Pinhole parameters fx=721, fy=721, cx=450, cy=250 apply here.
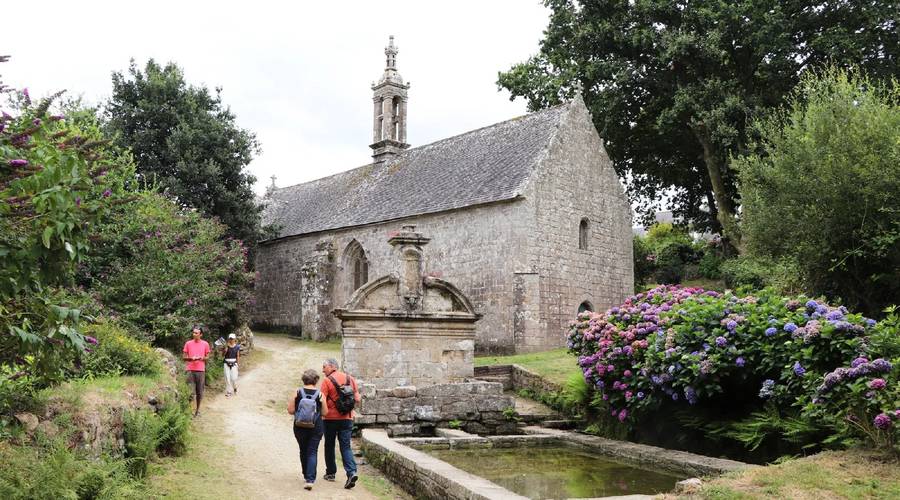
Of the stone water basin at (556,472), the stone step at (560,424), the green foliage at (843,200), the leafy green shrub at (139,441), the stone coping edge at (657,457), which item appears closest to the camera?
the stone water basin at (556,472)

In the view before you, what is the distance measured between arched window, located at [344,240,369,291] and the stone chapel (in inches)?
1.7

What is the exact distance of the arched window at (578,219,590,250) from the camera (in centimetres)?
2466

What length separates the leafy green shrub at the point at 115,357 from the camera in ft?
35.1

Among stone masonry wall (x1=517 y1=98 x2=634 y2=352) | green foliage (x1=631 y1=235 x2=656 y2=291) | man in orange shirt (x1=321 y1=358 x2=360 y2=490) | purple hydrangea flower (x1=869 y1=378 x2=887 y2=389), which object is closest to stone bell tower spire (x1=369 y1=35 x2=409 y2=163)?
stone masonry wall (x1=517 y1=98 x2=634 y2=352)

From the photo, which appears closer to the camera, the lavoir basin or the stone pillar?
the lavoir basin

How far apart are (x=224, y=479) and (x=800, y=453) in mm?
6842

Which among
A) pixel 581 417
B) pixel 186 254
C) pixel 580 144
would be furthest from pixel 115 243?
pixel 580 144

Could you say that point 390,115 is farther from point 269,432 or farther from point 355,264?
point 269,432

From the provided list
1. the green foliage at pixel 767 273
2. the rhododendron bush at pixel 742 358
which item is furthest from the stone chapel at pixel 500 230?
the rhododendron bush at pixel 742 358

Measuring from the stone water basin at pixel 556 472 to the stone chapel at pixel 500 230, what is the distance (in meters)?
11.9

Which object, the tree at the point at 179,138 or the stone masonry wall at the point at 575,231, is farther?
the tree at the point at 179,138

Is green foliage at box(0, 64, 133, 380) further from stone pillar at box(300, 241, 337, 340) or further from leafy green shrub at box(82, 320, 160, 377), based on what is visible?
stone pillar at box(300, 241, 337, 340)

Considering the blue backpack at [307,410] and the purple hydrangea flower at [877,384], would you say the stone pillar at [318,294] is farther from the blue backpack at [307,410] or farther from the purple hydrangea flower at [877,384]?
the purple hydrangea flower at [877,384]

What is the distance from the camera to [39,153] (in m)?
4.89
